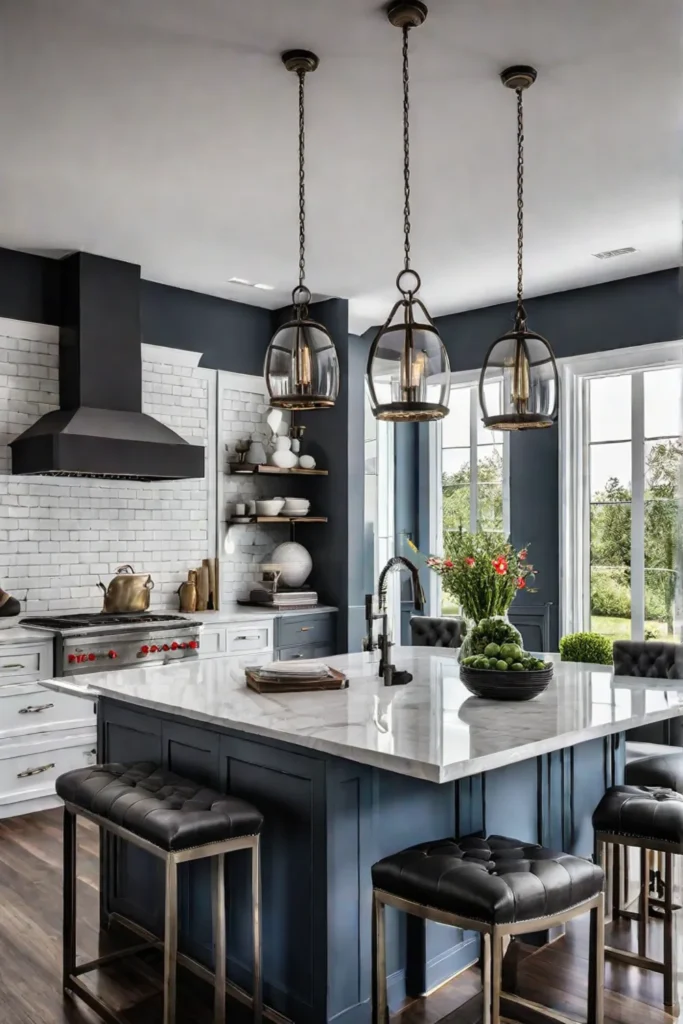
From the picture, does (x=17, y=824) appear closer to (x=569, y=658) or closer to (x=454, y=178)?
(x=569, y=658)

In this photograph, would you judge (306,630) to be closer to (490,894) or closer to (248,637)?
(248,637)

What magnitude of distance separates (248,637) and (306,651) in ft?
1.82

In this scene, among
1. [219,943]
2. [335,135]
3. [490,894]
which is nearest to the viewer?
[490,894]

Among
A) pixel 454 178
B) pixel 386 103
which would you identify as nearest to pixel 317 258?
pixel 454 178

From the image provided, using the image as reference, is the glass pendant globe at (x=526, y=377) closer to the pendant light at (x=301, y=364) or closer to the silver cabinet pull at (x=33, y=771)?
the pendant light at (x=301, y=364)

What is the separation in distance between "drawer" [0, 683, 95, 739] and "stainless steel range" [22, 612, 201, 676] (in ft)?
0.54

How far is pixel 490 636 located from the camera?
10.3ft

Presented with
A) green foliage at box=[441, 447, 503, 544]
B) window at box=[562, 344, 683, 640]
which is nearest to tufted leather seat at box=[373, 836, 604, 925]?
window at box=[562, 344, 683, 640]

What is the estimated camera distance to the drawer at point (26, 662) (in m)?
4.62

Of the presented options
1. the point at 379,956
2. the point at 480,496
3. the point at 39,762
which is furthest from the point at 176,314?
the point at 379,956

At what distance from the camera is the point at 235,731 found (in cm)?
277

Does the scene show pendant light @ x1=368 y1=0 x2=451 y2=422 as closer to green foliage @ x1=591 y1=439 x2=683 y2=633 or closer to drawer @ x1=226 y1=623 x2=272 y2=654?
drawer @ x1=226 y1=623 x2=272 y2=654

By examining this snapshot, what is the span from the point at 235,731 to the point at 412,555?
183 inches

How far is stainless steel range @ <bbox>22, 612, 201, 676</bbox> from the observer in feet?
15.7
